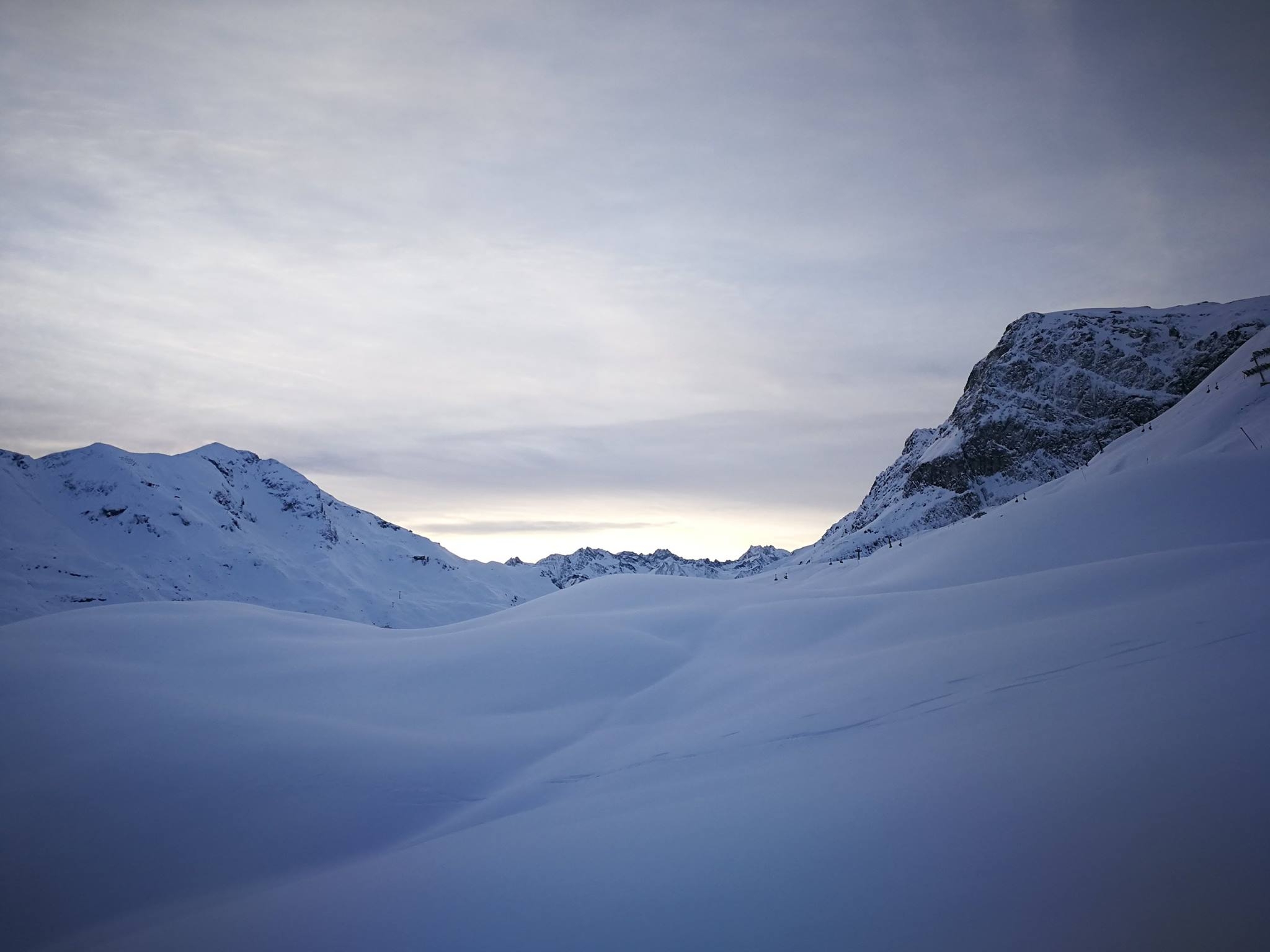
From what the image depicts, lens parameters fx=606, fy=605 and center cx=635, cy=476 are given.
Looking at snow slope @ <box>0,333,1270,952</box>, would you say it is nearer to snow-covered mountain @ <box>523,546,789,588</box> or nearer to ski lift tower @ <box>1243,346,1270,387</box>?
ski lift tower @ <box>1243,346,1270,387</box>

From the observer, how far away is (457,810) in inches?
190

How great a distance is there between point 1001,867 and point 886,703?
2.32 metres

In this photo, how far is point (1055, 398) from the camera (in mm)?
59656

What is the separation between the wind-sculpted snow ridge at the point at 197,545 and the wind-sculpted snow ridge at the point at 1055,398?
5381 cm

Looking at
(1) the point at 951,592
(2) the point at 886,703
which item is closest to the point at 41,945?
(2) the point at 886,703

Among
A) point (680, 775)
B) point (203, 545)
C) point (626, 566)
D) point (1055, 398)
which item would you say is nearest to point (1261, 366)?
point (680, 775)

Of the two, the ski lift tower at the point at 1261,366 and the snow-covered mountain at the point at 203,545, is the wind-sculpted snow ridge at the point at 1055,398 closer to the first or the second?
the snow-covered mountain at the point at 203,545

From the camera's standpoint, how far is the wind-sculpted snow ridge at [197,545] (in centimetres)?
4950

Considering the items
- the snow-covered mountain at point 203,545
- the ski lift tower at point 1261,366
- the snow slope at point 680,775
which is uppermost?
the snow-covered mountain at point 203,545

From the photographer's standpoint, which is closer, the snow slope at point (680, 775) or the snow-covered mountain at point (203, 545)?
the snow slope at point (680, 775)

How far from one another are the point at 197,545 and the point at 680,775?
74.8 m

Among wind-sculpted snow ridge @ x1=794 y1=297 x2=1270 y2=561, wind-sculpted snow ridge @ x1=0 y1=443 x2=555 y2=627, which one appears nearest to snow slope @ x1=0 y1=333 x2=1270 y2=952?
wind-sculpted snow ridge @ x1=0 y1=443 x2=555 y2=627

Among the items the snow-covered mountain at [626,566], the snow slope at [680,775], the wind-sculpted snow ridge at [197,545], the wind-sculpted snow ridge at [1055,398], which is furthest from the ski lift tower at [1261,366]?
the snow-covered mountain at [626,566]

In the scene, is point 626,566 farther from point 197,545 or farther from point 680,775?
point 680,775
